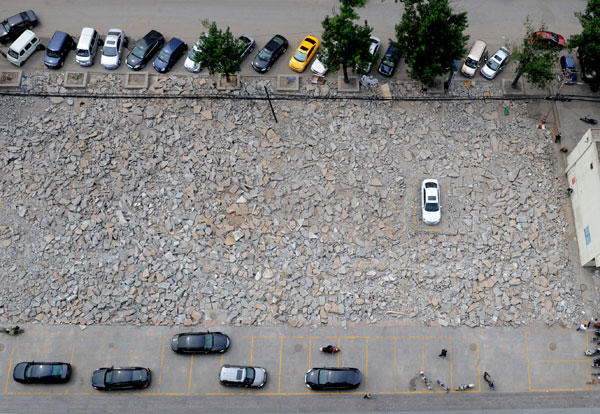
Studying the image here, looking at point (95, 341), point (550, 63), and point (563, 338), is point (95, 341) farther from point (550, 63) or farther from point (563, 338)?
point (550, 63)

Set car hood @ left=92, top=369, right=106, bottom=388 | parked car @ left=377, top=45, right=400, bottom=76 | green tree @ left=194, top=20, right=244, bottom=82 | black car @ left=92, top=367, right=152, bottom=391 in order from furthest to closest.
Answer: parked car @ left=377, top=45, right=400, bottom=76 → green tree @ left=194, top=20, right=244, bottom=82 → car hood @ left=92, top=369, right=106, bottom=388 → black car @ left=92, top=367, right=152, bottom=391

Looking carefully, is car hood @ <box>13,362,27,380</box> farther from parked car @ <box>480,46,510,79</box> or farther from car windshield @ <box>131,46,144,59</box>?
parked car @ <box>480,46,510,79</box>

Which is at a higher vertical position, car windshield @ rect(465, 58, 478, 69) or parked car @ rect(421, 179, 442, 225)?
car windshield @ rect(465, 58, 478, 69)

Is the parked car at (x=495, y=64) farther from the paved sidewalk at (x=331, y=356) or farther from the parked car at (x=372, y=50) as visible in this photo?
the paved sidewalk at (x=331, y=356)

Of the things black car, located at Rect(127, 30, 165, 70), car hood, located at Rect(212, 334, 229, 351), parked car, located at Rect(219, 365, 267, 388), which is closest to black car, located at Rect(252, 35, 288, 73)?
black car, located at Rect(127, 30, 165, 70)

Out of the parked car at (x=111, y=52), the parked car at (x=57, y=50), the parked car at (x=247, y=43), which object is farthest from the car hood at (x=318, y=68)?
the parked car at (x=57, y=50)

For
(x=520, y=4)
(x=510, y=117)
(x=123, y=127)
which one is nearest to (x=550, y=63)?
(x=510, y=117)
